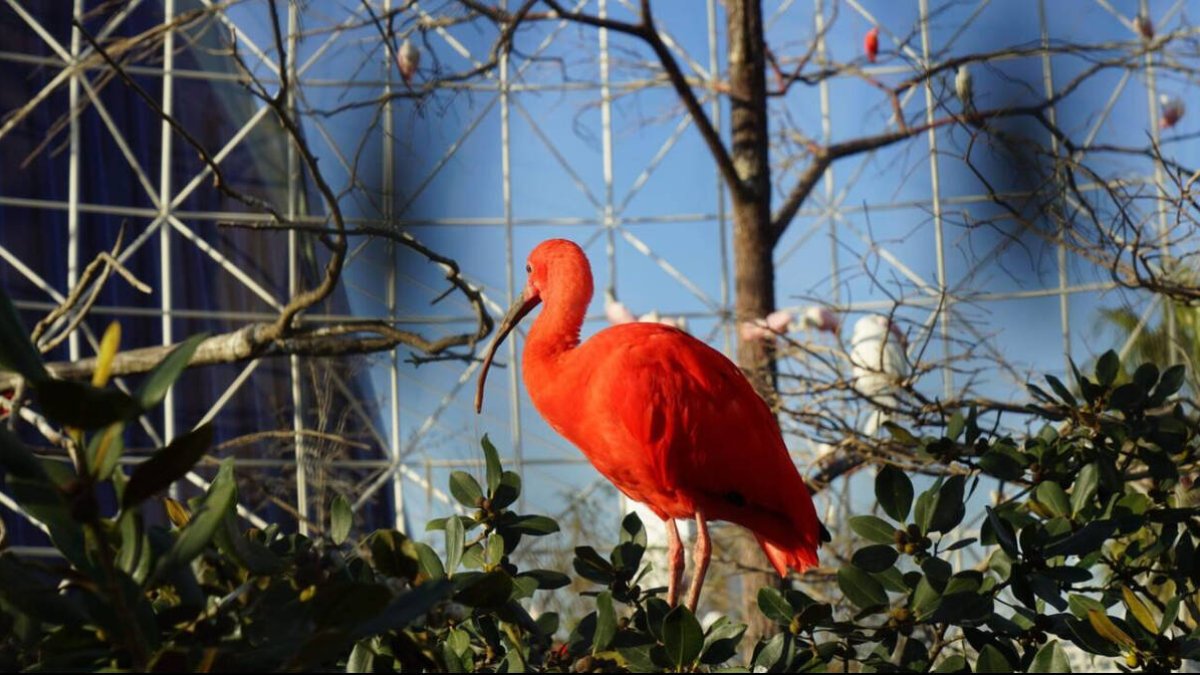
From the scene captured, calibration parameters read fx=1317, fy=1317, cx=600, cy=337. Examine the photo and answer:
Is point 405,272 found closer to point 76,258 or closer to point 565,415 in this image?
point 76,258

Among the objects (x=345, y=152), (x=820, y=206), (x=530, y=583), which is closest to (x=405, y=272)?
(x=345, y=152)

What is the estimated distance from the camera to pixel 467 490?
4.83 feet

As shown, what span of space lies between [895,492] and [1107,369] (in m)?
0.64

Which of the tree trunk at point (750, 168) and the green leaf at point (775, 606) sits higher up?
the tree trunk at point (750, 168)

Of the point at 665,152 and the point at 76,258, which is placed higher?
the point at 665,152

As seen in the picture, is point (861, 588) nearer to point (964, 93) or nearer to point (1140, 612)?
point (1140, 612)

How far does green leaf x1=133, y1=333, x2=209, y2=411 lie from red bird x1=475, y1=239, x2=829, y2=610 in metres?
1.86

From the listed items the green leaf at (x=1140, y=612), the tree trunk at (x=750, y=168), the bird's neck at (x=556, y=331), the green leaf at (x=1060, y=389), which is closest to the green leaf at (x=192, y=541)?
the green leaf at (x=1140, y=612)

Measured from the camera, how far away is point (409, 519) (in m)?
14.8

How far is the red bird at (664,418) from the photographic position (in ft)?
8.85

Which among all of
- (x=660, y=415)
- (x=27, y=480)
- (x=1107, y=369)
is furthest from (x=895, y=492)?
(x=660, y=415)

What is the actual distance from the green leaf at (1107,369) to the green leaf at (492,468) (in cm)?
90

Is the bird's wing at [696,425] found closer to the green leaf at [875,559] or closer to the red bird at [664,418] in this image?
the red bird at [664,418]

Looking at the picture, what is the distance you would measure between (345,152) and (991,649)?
1312 centimetres
